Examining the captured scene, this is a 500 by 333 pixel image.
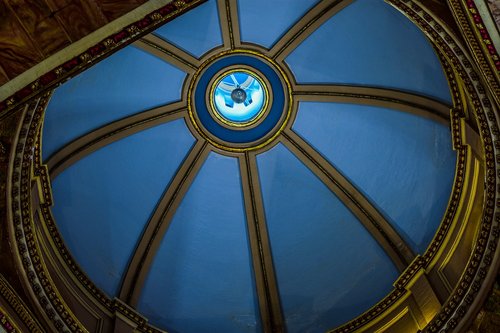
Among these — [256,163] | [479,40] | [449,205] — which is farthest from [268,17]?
[479,40]

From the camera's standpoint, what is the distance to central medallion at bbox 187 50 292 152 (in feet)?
42.1

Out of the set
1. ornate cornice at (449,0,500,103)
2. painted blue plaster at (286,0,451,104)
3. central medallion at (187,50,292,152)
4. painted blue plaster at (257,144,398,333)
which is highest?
central medallion at (187,50,292,152)

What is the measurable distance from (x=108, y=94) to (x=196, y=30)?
6.05ft

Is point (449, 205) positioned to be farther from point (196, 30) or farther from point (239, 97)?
point (196, 30)

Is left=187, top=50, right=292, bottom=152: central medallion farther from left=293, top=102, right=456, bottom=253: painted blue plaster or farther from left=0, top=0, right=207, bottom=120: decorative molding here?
left=0, top=0, right=207, bottom=120: decorative molding

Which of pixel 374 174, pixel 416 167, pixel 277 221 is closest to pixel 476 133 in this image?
pixel 416 167

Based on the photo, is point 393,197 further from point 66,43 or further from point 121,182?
point 66,43

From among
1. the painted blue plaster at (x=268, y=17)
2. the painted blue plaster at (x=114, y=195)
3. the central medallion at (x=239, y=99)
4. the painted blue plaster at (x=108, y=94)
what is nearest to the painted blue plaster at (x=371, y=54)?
the painted blue plaster at (x=268, y=17)

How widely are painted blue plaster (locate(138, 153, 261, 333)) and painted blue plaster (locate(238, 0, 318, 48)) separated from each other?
2370 mm

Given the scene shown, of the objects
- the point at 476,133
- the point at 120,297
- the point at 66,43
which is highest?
A: the point at 120,297

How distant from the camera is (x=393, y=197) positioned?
481 inches

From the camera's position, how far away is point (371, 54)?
1199cm

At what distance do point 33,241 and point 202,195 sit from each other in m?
4.62

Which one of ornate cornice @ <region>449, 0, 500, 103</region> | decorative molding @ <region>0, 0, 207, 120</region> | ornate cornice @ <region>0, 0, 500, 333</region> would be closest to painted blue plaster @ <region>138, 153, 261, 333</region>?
ornate cornice @ <region>0, 0, 500, 333</region>
